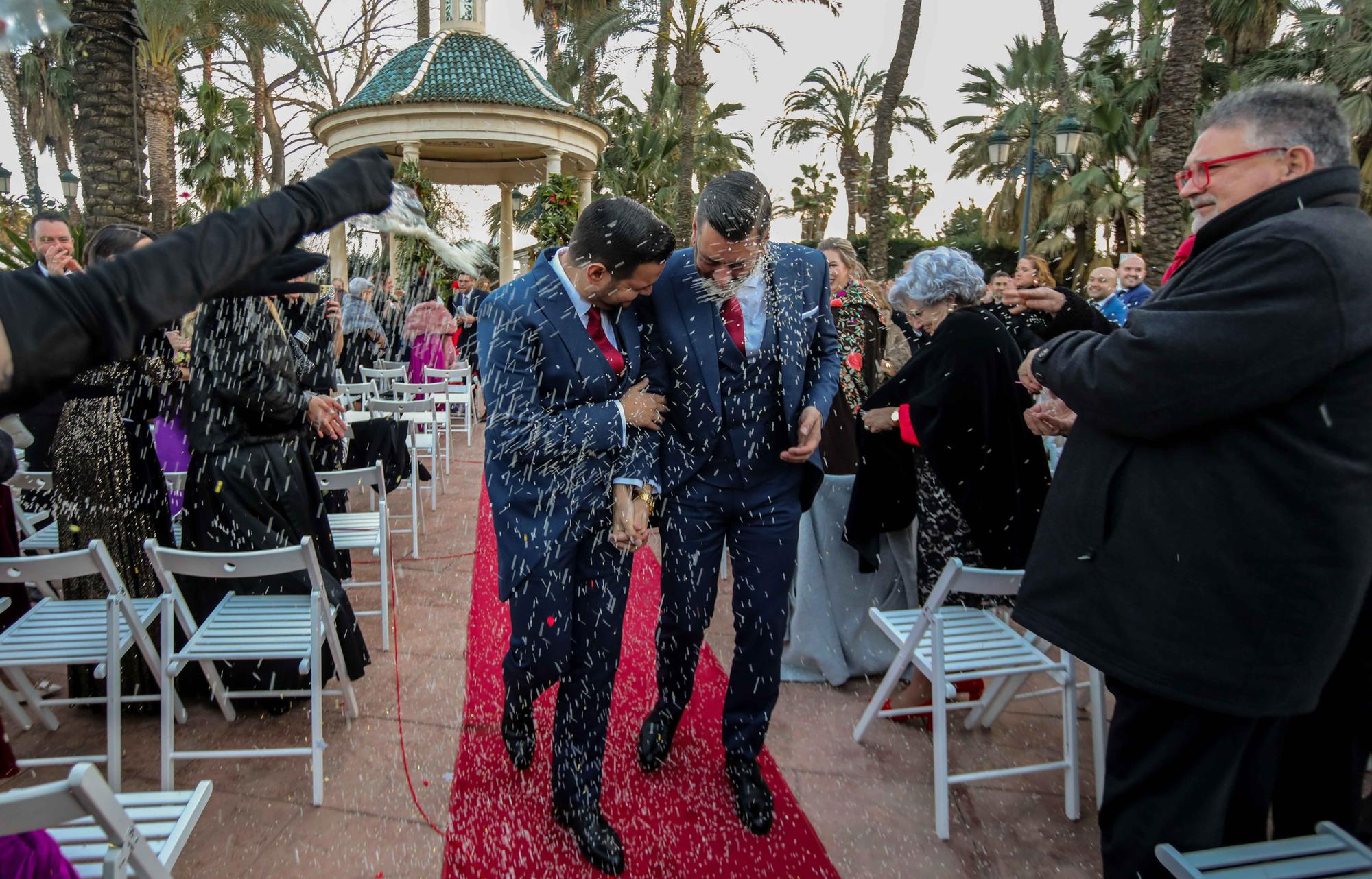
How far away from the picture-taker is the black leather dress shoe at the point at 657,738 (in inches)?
121

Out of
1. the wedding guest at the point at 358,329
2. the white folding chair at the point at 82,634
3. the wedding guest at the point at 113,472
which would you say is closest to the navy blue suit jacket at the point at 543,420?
the white folding chair at the point at 82,634

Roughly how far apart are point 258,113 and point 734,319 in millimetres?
33114

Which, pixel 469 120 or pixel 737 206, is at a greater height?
pixel 469 120

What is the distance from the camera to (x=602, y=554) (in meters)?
2.63

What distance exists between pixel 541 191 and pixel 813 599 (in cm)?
1115

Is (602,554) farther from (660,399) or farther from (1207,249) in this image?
(1207,249)

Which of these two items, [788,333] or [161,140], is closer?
[788,333]

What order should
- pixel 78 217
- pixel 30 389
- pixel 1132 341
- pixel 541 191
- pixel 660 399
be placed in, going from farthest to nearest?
pixel 78 217, pixel 541 191, pixel 660 399, pixel 1132 341, pixel 30 389

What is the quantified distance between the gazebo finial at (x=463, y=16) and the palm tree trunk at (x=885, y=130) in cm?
1065

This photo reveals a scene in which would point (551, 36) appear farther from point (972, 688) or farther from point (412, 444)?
point (972, 688)

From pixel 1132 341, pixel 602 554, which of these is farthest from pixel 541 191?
pixel 1132 341

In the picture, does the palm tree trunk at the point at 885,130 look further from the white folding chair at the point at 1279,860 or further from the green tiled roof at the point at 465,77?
the white folding chair at the point at 1279,860

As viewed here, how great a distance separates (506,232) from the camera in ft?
62.7

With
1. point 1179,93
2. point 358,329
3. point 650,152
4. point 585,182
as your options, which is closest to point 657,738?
point 358,329
